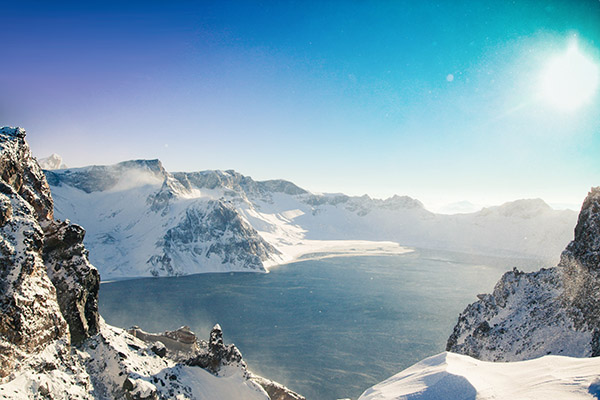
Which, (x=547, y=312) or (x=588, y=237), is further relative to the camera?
(x=547, y=312)

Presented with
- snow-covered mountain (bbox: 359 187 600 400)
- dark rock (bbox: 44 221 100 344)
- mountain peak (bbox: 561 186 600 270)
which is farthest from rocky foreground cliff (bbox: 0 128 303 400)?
mountain peak (bbox: 561 186 600 270)

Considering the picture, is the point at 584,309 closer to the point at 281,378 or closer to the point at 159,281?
the point at 281,378

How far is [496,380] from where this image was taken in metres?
25.8

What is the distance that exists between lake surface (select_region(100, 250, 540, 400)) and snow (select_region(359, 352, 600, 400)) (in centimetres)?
3614

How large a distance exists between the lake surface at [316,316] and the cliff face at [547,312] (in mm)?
28384

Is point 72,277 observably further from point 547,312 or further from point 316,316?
point 316,316

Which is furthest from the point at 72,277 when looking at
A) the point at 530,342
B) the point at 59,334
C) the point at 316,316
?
the point at 316,316

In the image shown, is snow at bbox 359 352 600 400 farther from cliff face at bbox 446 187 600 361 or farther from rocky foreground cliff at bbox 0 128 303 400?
rocky foreground cliff at bbox 0 128 303 400

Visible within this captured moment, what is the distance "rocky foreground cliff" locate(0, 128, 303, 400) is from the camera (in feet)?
67.1

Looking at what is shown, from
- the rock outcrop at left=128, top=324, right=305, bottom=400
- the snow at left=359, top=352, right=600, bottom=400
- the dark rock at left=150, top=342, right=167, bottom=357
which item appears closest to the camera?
the snow at left=359, top=352, right=600, bottom=400

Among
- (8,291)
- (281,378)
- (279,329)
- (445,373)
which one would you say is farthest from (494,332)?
(279,329)

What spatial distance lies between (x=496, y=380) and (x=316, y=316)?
87.6 m

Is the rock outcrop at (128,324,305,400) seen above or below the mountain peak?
below

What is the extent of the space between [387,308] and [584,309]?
81065 millimetres
